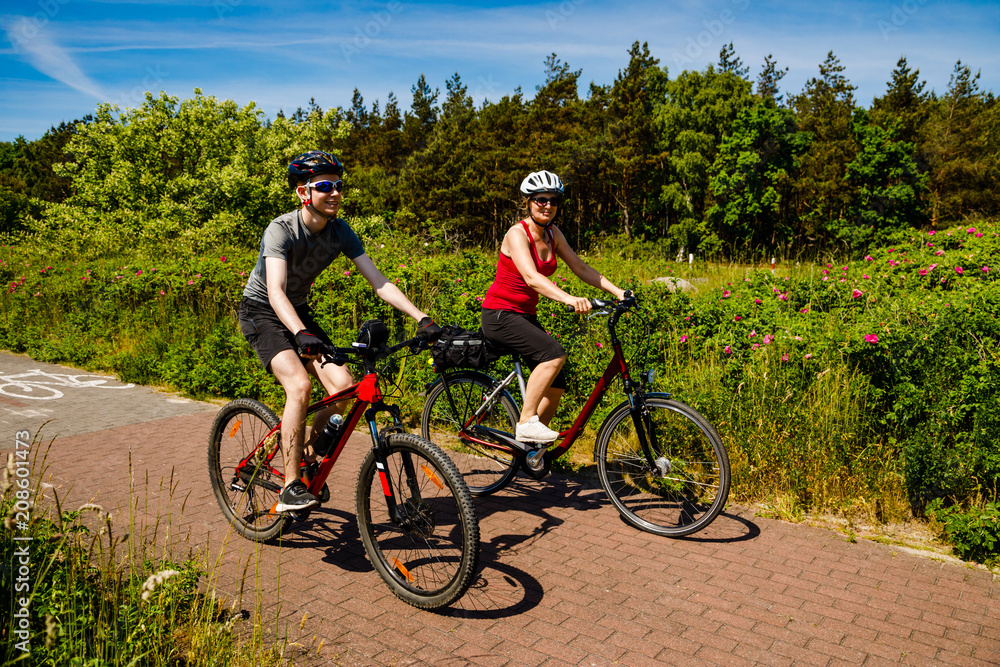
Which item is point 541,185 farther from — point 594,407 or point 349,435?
point 349,435

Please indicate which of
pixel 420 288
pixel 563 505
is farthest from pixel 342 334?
pixel 563 505

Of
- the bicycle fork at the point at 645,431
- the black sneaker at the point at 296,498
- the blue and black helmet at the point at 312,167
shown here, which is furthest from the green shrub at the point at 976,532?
the blue and black helmet at the point at 312,167

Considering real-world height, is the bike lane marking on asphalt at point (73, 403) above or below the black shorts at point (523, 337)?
below

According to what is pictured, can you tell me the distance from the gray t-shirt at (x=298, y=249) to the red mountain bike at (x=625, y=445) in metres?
1.42

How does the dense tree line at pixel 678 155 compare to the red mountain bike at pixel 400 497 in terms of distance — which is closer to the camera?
the red mountain bike at pixel 400 497

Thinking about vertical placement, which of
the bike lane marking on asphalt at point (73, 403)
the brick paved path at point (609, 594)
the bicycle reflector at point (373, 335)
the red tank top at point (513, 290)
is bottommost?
the brick paved path at point (609, 594)

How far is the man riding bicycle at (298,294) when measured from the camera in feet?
12.6

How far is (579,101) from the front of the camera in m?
60.0

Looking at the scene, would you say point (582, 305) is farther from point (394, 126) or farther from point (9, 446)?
point (394, 126)

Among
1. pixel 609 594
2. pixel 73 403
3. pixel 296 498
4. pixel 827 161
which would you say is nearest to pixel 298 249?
pixel 296 498

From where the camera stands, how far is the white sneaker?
4.70 meters

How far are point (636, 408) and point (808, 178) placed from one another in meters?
57.9

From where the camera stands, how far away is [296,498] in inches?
153

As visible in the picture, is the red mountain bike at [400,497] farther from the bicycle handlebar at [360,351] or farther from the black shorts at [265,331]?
the black shorts at [265,331]
